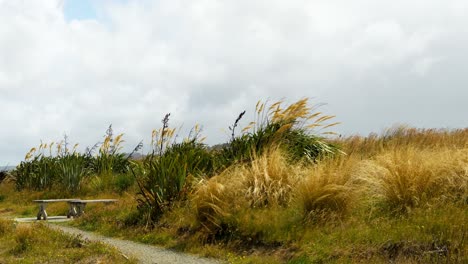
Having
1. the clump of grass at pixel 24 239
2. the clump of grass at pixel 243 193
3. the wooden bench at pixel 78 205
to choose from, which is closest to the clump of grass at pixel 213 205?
the clump of grass at pixel 243 193

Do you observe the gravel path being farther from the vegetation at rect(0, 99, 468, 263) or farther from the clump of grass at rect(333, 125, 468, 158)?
the clump of grass at rect(333, 125, 468, 158)

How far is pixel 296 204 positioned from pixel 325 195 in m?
0.66

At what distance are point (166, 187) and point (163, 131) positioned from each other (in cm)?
153

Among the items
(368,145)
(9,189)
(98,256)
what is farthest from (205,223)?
(9,189)

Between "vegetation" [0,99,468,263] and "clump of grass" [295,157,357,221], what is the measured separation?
0.05ft

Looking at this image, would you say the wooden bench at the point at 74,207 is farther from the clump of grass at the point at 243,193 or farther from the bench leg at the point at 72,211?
the clump of grass at the point at 243,193

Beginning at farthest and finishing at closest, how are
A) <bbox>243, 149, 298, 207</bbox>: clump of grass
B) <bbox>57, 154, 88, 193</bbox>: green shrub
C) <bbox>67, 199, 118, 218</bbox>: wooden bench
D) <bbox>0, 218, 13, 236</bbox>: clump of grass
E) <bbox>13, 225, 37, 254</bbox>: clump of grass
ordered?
<bbox>57, 154, 88, 193</bbox>: green shrub
<bbox>67, 199, 118, 218</bbox>: wooden bench
<bbox>0, 218, 13, 236</bbox>: clump of grass
<bbox>13, 225, 37, 254</bbox>: clump of grass
<bbox>243, 149, 298, 207</bbox>: clump of grass

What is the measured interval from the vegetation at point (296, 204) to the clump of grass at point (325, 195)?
16mm

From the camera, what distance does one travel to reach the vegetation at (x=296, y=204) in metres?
6.94

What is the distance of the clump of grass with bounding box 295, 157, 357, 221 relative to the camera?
8305mm

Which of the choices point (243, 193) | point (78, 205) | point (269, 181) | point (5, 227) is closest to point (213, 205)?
point (243, 193)

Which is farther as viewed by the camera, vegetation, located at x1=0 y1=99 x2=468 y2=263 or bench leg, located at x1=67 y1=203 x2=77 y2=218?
bench leg, located at x1=67 y1=203 x2=77 y2=218

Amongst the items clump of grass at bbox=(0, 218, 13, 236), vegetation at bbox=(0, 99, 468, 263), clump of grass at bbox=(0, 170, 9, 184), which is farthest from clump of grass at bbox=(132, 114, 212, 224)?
clump of grass at bbox=(0, 170, 9, 184)

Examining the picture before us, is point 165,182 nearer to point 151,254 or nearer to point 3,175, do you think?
point 151,254
